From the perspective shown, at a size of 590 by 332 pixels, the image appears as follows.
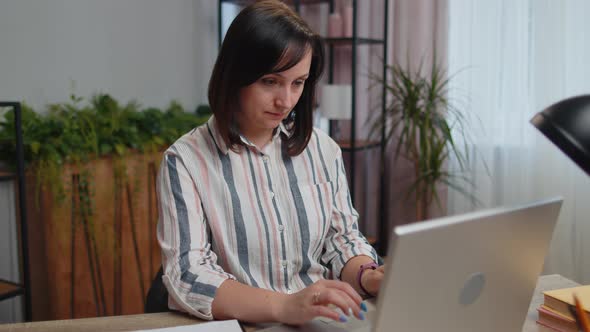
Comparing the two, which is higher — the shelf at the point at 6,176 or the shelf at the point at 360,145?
the shelf at the point at 360,145

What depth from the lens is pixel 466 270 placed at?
0.74 meters

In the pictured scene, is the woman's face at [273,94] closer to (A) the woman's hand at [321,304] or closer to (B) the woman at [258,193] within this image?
(B) the woman at [258,193]

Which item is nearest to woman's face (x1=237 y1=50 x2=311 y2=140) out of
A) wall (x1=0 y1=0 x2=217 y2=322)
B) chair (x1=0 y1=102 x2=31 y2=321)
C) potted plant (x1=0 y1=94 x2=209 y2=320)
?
chair (x1=0 y1=102 x2=31 y2=321)

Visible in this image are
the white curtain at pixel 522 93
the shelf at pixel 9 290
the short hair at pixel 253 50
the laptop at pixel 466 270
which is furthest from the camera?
the white curtain at pixel 522 93

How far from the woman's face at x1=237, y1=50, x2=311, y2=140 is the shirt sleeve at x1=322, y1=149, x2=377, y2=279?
274 millimetres

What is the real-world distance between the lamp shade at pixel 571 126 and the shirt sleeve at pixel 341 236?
0.67 m

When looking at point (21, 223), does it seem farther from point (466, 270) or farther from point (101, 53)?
point (466, 270)

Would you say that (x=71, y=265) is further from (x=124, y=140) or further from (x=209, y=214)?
(x=209, y=214)

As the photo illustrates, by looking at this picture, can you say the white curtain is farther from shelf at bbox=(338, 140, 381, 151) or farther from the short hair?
the short hair

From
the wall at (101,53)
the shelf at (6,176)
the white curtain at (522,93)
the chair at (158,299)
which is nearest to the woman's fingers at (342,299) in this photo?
the chair at (158,299)

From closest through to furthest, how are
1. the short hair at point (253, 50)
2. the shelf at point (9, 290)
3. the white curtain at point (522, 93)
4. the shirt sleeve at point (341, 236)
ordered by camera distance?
1. the short hair at point (253, 50)
2. the shirt sleeve at point (341, 236)
3. the shelf at point (9, 290)
4. the white curtain at point (522, 93)

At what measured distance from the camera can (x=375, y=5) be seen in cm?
327

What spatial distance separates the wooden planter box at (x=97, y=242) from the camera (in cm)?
223

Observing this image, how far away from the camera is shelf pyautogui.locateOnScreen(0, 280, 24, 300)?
1989 mm
